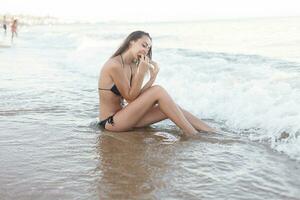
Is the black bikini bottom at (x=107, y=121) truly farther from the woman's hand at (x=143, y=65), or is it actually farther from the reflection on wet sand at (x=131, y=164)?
the woman's hand at (x=143, y=65)

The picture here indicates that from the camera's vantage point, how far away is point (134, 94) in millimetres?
5121

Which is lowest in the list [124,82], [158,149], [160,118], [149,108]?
[158,149]

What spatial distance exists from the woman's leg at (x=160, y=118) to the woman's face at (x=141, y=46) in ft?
2.32

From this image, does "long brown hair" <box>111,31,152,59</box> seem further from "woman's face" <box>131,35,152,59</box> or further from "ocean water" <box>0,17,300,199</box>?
"ocean water" <box>0,17,300,199</box>

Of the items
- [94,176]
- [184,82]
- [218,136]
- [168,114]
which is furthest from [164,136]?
[184,82]

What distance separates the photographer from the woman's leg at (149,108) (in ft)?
16.8

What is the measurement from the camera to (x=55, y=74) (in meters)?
11.8

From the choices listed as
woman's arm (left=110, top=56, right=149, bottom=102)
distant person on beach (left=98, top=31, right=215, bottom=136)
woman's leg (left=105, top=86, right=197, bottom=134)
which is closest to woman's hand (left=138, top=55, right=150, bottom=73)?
distant person on beach (left=98, top=31, right=215, bottom=136)

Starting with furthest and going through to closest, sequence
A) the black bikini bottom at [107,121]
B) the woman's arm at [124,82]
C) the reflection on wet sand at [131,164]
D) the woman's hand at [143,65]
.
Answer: the black bikini bottom at [107,121] → the woman's arm at [124,82] → the woman's hand at [143,65] → the reflection on wet sand at [131,164]

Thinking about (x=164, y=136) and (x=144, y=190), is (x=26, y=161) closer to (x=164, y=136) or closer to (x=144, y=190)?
(x=144, y=190)

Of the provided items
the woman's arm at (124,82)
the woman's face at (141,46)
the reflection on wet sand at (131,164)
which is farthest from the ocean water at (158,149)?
the woman's face at (141,46)

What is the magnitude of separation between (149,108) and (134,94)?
27 centimetres

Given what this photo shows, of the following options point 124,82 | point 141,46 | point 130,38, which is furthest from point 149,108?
point 130,38

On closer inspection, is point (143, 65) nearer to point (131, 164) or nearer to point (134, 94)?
point (134, 94)
